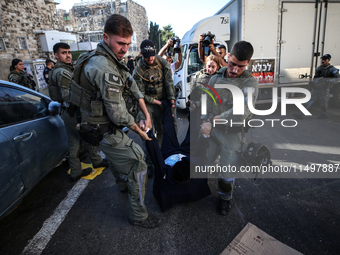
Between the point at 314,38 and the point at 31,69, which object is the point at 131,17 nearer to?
the point at 31,69

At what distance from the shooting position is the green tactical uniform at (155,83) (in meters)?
3.13

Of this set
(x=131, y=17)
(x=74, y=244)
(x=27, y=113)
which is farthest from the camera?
(x=131, y=17)

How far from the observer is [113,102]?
170 cm

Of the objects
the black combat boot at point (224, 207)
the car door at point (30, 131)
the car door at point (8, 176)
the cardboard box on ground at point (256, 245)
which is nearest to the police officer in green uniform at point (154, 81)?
the car door at point (30, 131)

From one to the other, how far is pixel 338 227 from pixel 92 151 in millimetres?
3388

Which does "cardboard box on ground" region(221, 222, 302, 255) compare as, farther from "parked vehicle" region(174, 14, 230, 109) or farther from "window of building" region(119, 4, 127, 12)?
"window of building" region(119, 4, 127, 12)

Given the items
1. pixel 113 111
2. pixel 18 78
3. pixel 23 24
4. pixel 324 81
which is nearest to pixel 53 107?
pixel 113 111

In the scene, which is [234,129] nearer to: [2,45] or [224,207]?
[224,207]

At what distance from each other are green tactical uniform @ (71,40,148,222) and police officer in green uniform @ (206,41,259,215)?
952 millimetres

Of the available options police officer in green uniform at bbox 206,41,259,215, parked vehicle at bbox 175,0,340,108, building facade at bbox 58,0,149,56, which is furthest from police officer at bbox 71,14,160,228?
building facade at bbox 58,0,149,56

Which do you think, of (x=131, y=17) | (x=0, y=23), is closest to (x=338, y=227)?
(x=0, y=23)

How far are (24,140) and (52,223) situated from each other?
1012mm

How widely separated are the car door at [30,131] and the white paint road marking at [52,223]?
1.55ft

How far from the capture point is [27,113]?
2514mm
